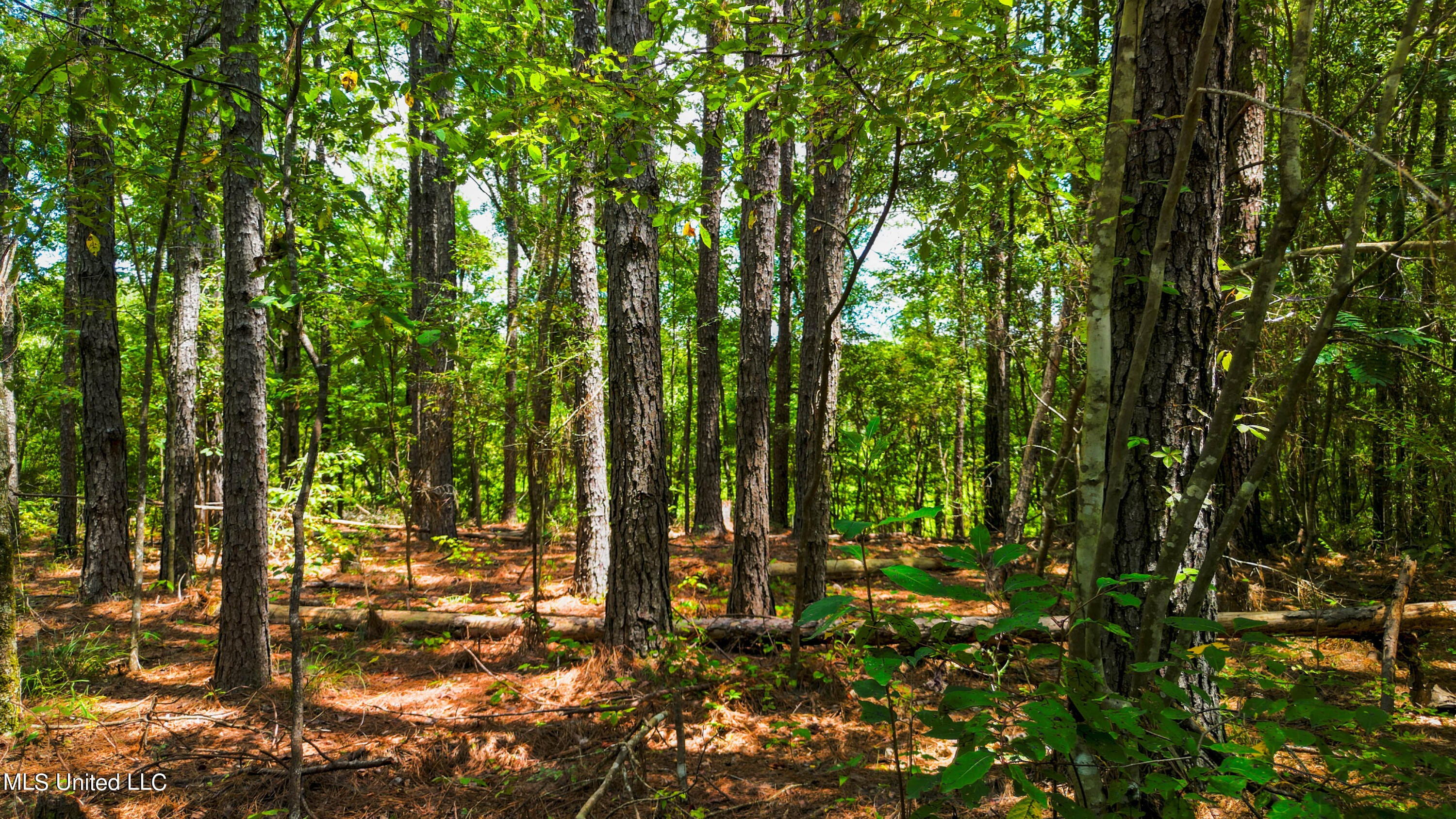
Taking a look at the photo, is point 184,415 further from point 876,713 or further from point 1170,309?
point 1170,309

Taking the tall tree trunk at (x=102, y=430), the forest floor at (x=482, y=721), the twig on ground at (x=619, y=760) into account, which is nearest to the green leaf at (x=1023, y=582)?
the forest floor at (x=482, y=721)

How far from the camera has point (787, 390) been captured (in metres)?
9.78

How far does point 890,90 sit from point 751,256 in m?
4.45

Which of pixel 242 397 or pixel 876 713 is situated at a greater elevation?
pixel 242 397

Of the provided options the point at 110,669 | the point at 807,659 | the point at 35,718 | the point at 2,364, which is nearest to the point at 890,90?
the point at 807,659

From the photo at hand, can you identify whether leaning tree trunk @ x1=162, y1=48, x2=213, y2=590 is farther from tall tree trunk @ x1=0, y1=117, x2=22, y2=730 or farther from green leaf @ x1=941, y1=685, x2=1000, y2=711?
green leaf @ x1=941, y1=685, x2=1000, y2=711

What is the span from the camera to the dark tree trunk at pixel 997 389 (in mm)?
7879

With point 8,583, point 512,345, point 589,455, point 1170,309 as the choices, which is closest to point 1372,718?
point 1170,309

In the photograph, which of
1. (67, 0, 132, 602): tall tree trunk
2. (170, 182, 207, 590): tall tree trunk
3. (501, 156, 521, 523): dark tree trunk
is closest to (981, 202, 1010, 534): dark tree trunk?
(501, 156, 521, 523): dark tree trunk

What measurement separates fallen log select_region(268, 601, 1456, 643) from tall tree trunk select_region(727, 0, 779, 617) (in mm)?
410

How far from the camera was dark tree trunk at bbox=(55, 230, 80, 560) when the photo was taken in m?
7.49

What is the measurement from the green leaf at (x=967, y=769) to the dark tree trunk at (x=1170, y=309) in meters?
1.52

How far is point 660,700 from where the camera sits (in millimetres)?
3988

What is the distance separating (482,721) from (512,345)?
416 centimetres
